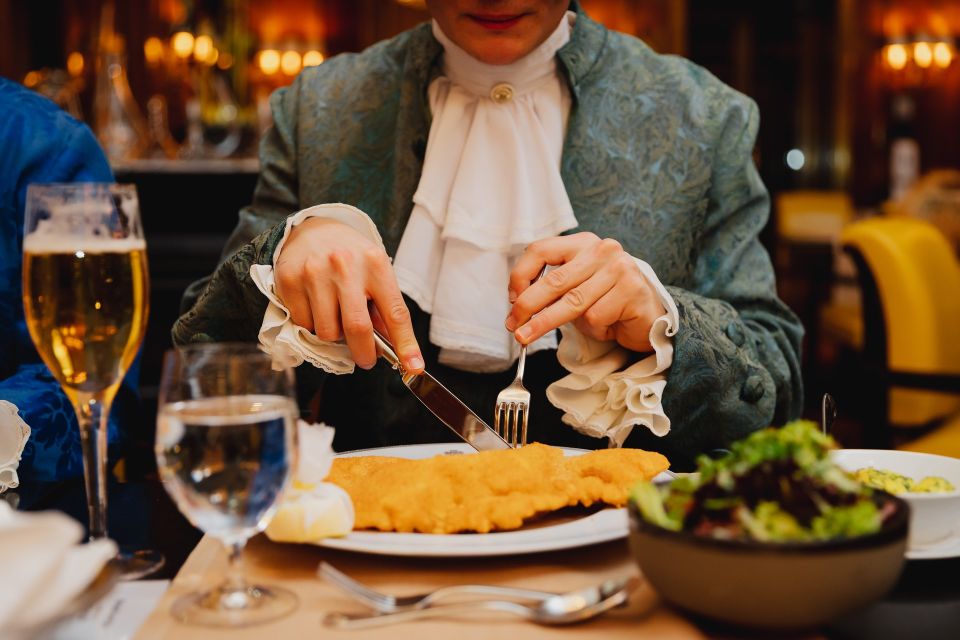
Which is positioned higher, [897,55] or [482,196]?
[897,55]

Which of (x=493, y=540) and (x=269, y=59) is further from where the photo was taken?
(x=269, y=59)

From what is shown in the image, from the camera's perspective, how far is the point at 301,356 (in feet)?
4.12

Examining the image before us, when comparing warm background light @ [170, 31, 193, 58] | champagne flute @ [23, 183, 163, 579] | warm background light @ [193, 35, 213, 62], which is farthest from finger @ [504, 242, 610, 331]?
warm background light @ [193, 35, 213, 62]

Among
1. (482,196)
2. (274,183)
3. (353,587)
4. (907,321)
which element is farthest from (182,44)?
(353,587)

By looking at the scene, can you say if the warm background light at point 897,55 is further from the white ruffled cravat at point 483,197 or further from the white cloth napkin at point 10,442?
the white cloth napkin at point 10,442

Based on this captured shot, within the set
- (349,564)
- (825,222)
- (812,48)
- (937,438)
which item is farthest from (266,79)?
(349,564)

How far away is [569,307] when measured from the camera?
121 cm

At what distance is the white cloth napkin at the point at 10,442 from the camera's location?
115cm

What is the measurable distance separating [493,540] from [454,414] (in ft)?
1.08

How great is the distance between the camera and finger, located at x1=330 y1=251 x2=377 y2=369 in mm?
1174

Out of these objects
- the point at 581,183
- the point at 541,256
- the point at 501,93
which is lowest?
the point at 541,256

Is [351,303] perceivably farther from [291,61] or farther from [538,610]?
[291,61]

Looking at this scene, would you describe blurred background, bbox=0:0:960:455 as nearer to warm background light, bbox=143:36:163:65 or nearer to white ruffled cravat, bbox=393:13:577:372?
warm background light, bbox=143:36:163:65

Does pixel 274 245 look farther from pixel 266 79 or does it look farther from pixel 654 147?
pixel 266 79
